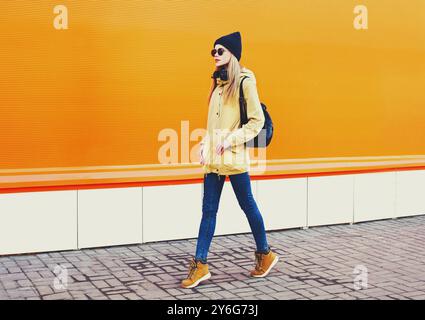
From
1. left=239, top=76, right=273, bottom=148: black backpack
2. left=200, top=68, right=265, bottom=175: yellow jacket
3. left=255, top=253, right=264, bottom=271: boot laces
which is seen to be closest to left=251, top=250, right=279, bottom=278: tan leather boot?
left=255, top=253, right=264, bottom=271: boot laces

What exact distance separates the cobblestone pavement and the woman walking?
0.34 meters

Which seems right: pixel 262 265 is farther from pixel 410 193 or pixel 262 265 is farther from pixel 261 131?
pixel 410 193

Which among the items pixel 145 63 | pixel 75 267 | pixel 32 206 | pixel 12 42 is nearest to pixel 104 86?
pixel 145 63

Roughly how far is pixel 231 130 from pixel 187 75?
5.93 feet

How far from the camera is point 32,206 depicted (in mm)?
6352

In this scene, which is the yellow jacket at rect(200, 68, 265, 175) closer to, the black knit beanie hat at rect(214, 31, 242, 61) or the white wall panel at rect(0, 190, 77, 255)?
the black knit beanie hat at rect(214, 31, 242, 61)

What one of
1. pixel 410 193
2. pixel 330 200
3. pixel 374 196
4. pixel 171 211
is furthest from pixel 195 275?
pixel 410 193

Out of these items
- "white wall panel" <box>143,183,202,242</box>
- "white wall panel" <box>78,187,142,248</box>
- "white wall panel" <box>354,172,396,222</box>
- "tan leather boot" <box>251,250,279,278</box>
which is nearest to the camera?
"tan leather boot" <box>251,250,279,278</box>

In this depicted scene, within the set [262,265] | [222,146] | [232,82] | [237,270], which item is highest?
[232,82]

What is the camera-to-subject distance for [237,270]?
589cm

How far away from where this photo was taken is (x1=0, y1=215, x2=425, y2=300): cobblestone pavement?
5.16 m

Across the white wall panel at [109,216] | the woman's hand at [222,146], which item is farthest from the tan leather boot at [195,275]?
the white wall panel at [109,216]

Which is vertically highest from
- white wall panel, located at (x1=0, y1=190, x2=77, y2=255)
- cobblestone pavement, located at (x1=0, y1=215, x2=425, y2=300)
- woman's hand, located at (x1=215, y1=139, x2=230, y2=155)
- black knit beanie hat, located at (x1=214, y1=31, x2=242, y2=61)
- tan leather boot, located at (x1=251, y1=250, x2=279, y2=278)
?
black knit beanie hat, located at (x1=214, y1=31, x2=242, y2=61)
